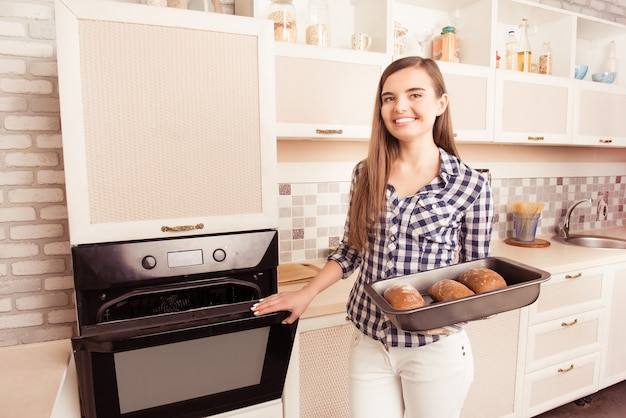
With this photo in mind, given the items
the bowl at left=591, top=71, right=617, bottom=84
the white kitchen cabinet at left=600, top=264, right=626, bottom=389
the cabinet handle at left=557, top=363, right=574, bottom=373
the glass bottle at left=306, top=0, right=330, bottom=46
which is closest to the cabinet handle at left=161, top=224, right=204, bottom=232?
the glass bottle at left=306, top=0, right=330, bottom=46

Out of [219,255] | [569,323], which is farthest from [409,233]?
[569,323]

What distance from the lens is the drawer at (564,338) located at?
77.3 inches

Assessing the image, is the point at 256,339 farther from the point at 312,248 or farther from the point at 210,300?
the point at 312,248

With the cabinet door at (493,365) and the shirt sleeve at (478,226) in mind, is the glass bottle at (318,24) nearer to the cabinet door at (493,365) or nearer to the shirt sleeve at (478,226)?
the shirt sleeve at (478,226)

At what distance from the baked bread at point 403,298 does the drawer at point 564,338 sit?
4.24 feet

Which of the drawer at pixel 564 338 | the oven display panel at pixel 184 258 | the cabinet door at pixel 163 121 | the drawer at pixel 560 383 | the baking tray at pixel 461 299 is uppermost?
the cabinet door at pixel 163 121

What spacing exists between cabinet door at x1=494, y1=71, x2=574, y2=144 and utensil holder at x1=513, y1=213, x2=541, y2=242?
432 mm

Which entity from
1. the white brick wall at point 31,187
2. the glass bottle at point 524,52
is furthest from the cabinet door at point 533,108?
the white brick wall at point 31,187

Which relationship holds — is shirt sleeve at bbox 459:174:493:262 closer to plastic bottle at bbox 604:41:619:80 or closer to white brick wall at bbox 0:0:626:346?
white brick wall at bbox 0:0:626:346

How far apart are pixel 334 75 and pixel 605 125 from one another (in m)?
1.77

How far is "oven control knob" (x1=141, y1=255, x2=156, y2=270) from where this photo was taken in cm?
112

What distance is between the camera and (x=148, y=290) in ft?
Result: 3.74

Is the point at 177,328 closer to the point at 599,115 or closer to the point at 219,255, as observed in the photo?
the point at 219,255

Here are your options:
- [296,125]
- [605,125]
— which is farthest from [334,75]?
[605,125]
